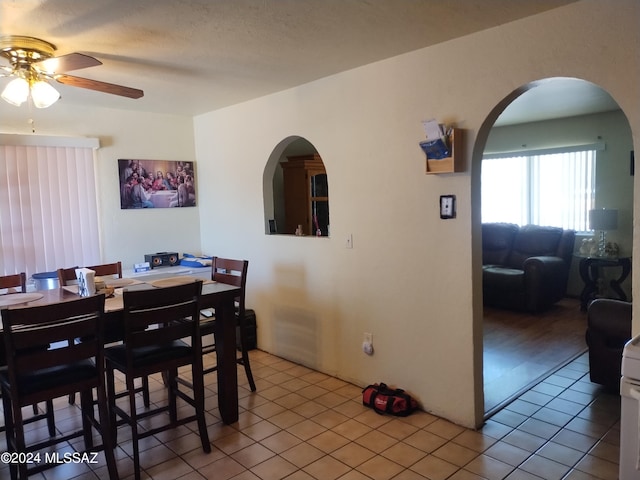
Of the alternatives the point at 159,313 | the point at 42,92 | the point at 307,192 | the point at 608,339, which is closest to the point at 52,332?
the point at 159,313

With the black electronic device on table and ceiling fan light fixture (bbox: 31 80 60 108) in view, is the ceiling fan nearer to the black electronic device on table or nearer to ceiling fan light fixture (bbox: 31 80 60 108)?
ceiling fan light fixture (bbox: 31 80 60 108)

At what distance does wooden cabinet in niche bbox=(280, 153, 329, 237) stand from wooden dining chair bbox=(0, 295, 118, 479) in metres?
3.19

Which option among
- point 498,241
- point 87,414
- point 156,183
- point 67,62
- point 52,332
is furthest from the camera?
point 498,241

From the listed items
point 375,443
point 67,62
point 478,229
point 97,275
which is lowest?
point 375,443

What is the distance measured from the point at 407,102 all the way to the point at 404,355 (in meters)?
1.68

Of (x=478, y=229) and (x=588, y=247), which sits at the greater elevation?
(x=478, y=229)

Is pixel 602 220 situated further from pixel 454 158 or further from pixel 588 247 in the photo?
pixel 454 158

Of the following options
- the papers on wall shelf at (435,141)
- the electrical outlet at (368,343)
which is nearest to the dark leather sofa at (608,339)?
the electrical outlet at (368,343)

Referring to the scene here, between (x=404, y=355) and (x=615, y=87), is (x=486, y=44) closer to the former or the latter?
(x=615, y=87)

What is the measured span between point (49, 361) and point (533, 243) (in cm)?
549

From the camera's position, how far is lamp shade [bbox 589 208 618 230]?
5355mm

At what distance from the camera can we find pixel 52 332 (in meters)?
2.13

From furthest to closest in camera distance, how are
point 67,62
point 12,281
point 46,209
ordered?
point 46,209 < point 12,281 < point 67,62

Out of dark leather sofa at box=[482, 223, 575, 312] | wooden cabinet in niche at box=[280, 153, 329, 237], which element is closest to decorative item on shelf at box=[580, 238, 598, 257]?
dark leather sofa at box=[482, 223, 575, 312]
